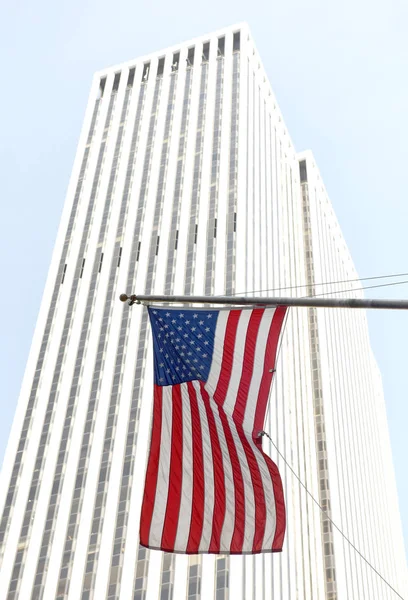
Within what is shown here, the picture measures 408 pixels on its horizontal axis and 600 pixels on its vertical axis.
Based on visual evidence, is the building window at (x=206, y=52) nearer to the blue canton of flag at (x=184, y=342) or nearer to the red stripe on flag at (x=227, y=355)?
the blue canton of flag at (x=184, y=342)

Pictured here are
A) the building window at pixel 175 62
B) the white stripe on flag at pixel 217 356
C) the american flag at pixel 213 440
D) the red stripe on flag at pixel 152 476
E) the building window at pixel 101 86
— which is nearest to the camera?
the american flag at pixel 213 440

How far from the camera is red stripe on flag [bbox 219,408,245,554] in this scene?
20.2m

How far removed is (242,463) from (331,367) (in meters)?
105

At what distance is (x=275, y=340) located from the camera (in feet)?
68.4

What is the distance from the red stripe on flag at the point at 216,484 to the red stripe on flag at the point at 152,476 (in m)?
1.16

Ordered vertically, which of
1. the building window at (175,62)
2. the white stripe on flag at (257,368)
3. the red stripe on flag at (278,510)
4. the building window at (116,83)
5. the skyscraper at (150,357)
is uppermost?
the building window at (175,62)

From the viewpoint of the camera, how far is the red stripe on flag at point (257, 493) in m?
20.1

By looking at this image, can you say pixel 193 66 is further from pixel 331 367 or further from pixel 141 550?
pixel 141 550

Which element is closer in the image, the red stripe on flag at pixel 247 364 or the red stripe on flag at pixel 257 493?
the red stripe on flag at pixel 257 493

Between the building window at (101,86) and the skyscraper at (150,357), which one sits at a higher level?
the building window at (101,86)

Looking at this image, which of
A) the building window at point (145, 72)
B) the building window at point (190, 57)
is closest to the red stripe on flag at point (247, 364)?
the building window at point (190, 57)

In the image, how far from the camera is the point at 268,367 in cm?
2106

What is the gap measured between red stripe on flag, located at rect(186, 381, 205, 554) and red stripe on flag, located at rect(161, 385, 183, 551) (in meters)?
0.30

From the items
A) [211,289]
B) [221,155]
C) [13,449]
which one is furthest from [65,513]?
[221,155]
